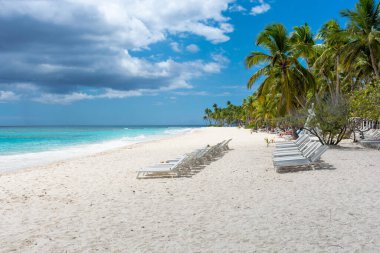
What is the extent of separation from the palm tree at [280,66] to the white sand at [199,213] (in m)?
13.7

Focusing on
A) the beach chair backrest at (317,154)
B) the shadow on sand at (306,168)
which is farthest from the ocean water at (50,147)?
the beach chair backrest at (317,154)

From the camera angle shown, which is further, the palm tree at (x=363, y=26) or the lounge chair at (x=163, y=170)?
the palm tree at (x=363, y=26)

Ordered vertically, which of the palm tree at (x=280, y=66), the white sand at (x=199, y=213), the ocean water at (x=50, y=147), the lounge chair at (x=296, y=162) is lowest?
the ocean water at (x=50, y=147)

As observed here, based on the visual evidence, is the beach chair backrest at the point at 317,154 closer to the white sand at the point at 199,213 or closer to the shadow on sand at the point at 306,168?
the shadow on sand at the point at 306,168

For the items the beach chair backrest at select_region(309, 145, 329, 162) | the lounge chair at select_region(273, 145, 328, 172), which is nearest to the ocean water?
the lounge chair at select_region(273, 145, 328, 172)

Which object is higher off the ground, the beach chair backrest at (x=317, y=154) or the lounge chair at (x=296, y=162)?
the beach chair backrest at (x=317, y=154)

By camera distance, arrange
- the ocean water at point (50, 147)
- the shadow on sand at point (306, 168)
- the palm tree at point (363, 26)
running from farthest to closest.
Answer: the palm tree at point (363, 26) < the ocean water at point (50, 147) < the shadow on sand at point (306, 168)

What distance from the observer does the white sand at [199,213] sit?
4633mm

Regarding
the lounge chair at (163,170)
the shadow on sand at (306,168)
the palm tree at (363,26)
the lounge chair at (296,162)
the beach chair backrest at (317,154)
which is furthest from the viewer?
the palm tree at (363,26)

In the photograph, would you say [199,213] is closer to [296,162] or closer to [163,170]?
[163,170]

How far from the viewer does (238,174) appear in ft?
34.3

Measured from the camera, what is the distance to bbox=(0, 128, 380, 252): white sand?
4.63m

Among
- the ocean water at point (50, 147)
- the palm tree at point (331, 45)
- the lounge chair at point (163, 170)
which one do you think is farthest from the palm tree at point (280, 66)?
the lounge chair at point (163, 170)

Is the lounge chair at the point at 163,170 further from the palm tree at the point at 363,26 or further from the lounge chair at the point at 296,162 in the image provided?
the palm tree at the point at 363,26
